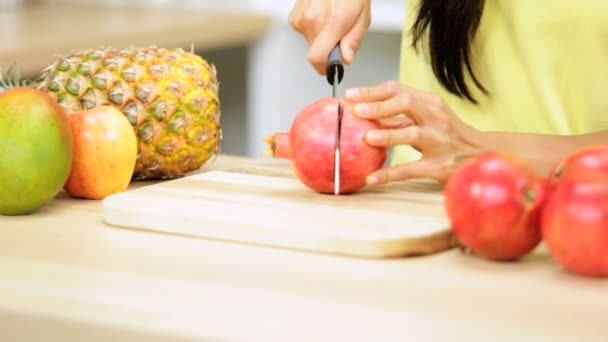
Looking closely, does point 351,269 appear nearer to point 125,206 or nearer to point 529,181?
point 529,181

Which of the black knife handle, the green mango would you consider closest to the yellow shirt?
the black knife handle

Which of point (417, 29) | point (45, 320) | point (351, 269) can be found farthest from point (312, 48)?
point (45, 320)

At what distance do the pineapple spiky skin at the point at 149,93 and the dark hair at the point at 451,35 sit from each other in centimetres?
43

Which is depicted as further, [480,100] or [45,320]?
[480,100]

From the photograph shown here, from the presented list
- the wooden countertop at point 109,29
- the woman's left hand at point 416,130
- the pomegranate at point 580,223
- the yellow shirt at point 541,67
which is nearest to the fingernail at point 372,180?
the woman's left hand at point 416,130

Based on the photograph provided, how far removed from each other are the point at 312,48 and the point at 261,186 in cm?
31

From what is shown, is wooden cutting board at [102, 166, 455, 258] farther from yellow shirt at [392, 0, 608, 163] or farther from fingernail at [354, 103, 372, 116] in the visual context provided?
yellow shirt at [392, 0, 608, 163]

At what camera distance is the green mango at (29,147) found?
4.07ft

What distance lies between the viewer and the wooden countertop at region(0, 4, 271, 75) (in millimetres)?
2514

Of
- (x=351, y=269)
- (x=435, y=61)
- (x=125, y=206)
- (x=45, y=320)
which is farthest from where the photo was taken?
(x=435, y=61)

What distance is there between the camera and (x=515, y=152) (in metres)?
1.49

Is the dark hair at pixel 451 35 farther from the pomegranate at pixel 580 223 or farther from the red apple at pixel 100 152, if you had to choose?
the pomegranate at pixel 580 223

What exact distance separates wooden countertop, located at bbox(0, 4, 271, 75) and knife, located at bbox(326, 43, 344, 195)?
1076mm

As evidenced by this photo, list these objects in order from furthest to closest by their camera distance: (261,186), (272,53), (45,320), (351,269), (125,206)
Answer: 1. (272,53)
2. (261,186)
3. (125,206)
4. (351,269)
5. (45,320)
